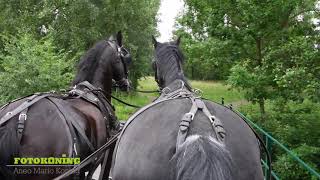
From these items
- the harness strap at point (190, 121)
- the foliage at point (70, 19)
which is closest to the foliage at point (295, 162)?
the harness strap at point (190, 121)

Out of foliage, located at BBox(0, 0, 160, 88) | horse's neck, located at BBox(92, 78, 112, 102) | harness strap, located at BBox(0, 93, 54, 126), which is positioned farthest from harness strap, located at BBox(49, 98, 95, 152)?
foliage, located at BBox(0, 0, 160, 88)

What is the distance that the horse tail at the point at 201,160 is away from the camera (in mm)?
2506

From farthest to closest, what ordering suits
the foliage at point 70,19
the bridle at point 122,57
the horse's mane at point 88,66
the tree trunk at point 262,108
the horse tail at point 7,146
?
the foliage at point 70,19 < the tree trunk at point 262,108 < the bridle at point 122,57 < the horse's mane at point 88,66 < the horse tail at point 7,146

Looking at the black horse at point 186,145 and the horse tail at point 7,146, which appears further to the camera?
the horse tail at point 7,146

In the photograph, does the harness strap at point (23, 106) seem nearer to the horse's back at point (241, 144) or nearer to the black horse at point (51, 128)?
the black horse at point (51, 128)

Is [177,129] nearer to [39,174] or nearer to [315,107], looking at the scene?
[39,174]

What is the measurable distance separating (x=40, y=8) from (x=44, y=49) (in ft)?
29.1

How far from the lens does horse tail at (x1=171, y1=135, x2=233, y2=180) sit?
2.51 m

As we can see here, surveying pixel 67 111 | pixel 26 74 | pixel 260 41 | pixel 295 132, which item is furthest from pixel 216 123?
pixel 26 74

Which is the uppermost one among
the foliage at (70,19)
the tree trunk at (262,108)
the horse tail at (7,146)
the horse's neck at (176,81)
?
the foliage at (70,19)

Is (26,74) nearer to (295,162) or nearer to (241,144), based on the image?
(295,162)

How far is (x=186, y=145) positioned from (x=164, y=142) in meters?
0.27

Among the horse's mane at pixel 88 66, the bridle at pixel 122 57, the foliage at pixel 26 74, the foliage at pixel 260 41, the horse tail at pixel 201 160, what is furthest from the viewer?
the foliage at pixel 26 74

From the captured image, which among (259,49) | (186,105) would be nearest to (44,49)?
(259,49)
